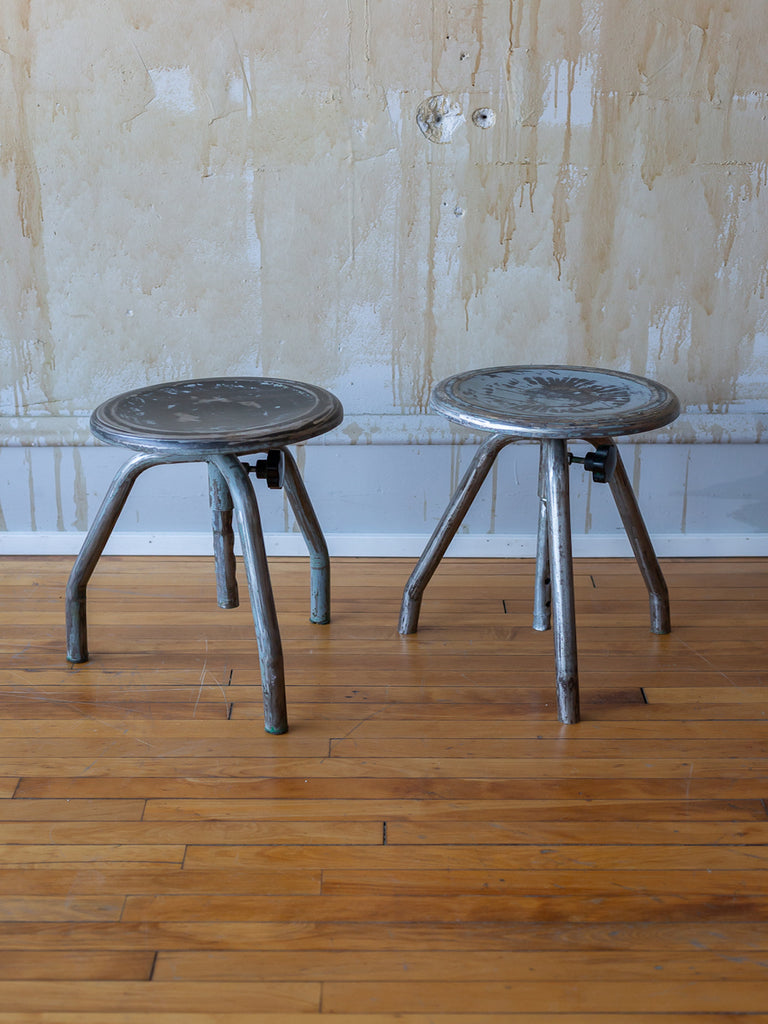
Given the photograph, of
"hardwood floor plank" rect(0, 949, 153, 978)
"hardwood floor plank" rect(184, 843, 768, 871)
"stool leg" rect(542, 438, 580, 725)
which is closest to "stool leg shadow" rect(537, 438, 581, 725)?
"stool leg" rect(542, 438, 580, 725)

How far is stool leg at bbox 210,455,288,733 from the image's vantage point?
4.40 feet

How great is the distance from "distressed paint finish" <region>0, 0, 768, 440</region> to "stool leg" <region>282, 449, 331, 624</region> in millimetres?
348

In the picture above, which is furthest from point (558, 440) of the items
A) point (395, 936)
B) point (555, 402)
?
point (395, 936)

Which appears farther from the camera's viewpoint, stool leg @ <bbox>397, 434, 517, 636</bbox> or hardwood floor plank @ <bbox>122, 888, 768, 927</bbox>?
stool leg @ <bbox>397, 434, 517, 636</bbox>

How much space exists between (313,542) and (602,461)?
49 cm

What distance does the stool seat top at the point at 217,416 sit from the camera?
128 centimetres

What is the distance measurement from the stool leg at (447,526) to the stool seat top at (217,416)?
0.25 meters

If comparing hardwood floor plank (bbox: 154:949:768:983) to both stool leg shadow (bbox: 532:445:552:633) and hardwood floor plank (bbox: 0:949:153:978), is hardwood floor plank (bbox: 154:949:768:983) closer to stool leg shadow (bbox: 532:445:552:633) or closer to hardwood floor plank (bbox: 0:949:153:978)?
hardwood floor plank (bbox: 0:949:153:978)

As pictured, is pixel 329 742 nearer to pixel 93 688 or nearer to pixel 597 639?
pixel 93 688

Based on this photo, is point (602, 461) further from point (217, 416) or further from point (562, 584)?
point (217, 416)

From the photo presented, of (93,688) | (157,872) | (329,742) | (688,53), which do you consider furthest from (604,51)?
(157,872)

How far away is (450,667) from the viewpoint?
1.55 meters

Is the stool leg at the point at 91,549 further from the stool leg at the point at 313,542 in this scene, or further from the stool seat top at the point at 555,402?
the stool seat top at the point at 555,402

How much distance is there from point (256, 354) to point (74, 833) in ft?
3.20
